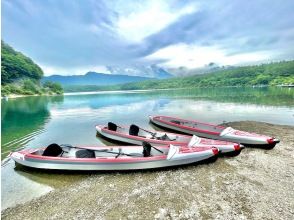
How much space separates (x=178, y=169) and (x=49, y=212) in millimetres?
5999

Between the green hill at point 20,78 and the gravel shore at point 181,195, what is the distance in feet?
328

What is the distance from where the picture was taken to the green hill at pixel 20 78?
9962 centimetres

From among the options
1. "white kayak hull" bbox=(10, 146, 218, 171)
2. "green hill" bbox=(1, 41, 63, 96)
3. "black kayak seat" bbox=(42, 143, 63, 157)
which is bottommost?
"white kayak hull" bbox=(10, 146, 218, 171)

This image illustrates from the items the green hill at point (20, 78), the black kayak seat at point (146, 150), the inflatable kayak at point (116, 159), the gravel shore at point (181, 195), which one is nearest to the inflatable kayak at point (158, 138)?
the gravel shore at point (181, 195)

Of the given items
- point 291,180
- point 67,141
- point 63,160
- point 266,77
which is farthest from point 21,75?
point 266,77

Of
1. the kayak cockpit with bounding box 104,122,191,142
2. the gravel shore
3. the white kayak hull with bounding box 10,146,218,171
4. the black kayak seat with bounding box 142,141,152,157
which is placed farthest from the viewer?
the kayak cockpit with bounding box 104,122,191,142

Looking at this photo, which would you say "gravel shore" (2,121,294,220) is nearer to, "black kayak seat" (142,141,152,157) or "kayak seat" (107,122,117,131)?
"black kayak seat" (142,141,152,157)

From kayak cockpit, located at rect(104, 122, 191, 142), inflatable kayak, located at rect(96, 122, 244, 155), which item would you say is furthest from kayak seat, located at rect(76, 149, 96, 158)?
kayak cockpit, located at rect(104, 122, 191, 142)

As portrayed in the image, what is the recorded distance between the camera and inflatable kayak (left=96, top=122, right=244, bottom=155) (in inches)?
447

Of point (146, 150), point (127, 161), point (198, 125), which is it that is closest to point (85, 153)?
point (127, 161)

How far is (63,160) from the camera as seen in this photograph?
1009 cm

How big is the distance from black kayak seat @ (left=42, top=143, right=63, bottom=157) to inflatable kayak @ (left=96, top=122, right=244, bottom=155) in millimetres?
4882

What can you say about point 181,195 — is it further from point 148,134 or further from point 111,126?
point 111,126

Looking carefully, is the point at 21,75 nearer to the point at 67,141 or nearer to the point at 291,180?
the point at 67,141
